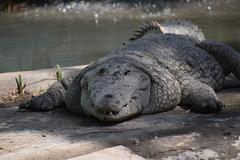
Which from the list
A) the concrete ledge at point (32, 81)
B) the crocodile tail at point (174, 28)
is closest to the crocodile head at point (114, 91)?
the concrete ledge at point (32, 81)

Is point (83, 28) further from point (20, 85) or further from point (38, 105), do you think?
point (38, 105)

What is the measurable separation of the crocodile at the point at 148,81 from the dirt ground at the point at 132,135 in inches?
4.4

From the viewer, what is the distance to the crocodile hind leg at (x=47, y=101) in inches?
197

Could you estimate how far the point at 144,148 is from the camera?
3.65 metres

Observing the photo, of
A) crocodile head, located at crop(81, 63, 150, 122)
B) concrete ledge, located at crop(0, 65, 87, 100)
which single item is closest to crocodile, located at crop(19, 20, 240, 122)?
crocodile head, located at crop(81, 63, 150, 122)

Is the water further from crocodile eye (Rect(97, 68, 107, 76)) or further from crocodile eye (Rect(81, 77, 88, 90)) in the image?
crocodile eye (Rect(97, 68, 107, 76))

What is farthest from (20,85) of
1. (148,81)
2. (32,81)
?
(148,81)

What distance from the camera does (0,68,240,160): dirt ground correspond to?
3576 mm

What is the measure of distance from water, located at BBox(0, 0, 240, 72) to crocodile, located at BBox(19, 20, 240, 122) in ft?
9.92

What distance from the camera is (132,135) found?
3.90 metres

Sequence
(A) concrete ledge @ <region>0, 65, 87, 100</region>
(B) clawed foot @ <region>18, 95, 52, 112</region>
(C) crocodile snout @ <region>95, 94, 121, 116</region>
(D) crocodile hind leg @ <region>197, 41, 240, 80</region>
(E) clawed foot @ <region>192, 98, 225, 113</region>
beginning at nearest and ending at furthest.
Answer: (C) crocodile snout @ <region>95, 94, 121, 116</region> < (E) clawed foot @ <region>192, 98, 225, 113</region> < (B) clawed foot @ <region>18, 95, 52, 112</region> < (D) crocodile hind leg @ <region>197, 41, 240, 80</region> < (A) concrete ledge @ <region>0, 65, 87, 100</region>

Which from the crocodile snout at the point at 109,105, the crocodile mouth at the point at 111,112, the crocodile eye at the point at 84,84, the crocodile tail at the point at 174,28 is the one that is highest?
the crocodile tail at the point at 174,28

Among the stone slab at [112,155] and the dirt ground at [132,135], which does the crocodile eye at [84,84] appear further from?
the stone slab at [112,155]

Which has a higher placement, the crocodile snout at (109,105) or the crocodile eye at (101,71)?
the crocodile eye at (101,71)
